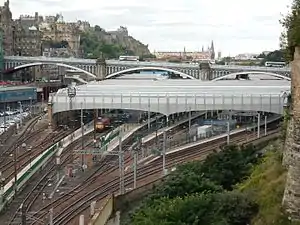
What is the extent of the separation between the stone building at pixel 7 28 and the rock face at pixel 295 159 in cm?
6584

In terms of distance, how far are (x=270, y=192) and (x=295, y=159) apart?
2.12 metres

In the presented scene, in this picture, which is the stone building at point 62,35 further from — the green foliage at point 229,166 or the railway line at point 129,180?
the green foliage at point 229,166

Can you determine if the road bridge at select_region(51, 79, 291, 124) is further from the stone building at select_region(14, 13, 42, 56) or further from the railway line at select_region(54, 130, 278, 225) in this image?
the stone building at select_region(14, 13, 42, 56)

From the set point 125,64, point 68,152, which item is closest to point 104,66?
point 125,64

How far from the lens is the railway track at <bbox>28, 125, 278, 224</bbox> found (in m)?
19.9

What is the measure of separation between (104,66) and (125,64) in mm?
2422

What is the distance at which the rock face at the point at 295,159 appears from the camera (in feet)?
33.6

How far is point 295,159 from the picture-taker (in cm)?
1030

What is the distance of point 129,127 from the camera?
36.4m

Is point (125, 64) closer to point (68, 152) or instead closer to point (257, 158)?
point (68, 152)

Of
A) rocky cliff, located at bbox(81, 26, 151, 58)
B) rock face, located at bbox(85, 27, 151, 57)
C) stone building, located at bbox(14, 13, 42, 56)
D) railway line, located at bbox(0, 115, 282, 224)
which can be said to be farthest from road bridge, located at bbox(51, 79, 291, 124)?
rock face, located at bbox(85, 27, 151, 57)

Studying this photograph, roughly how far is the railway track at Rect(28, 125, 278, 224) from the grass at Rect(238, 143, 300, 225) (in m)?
7.50

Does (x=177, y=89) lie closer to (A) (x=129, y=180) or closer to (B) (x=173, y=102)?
(B) (x=173, y=102)

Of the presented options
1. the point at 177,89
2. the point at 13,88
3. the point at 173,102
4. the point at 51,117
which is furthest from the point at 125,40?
the point at 173,102
